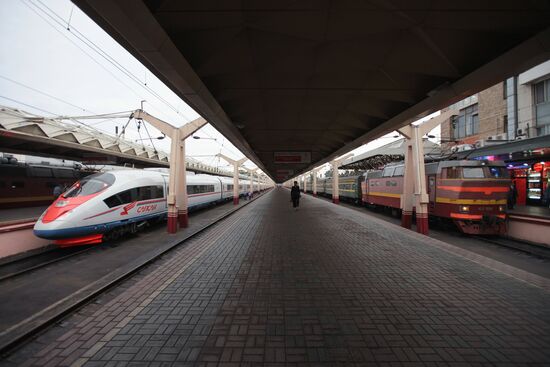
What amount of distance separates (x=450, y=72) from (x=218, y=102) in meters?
5.78

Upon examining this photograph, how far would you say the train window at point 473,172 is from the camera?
9.34 m

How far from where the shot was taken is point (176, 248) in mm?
7164

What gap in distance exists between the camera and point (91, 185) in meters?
7.99

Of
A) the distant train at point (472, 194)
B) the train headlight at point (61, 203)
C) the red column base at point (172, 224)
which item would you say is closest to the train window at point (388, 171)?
the distant train at point (472, 194)

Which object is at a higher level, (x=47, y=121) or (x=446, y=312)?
(x=47, y=121)

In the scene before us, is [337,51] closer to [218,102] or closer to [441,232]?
[218,102]

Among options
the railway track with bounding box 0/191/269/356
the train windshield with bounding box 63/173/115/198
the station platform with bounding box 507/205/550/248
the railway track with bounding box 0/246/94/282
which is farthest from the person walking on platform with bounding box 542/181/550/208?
the railway track with bounding box 0/246/94/282

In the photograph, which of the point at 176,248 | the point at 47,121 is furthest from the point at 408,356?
the point at 47,121

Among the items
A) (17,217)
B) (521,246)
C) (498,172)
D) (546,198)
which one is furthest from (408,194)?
(17,217)

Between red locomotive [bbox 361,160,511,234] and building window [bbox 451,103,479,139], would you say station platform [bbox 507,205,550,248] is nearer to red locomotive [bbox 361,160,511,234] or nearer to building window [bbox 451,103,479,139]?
red locomotive [bbox 361,160,511,234]

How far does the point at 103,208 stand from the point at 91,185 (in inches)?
38.9

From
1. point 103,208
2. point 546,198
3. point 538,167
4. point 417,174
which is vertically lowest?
point 546,198

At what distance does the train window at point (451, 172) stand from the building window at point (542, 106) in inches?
539

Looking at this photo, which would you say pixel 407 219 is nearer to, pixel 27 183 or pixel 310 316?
pixel 310 316
